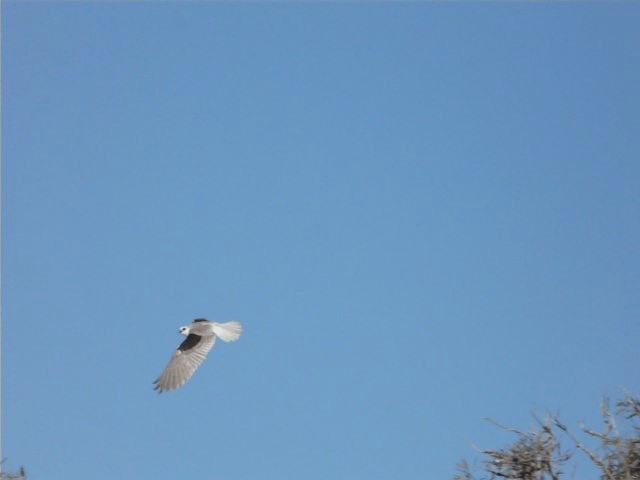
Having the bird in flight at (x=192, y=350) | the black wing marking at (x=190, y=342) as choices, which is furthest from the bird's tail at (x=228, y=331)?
the black wing marking at (x=190, y=342)

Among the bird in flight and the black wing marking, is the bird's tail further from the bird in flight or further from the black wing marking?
the black wing marking

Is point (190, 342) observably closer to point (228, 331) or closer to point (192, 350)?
point (192, 350)

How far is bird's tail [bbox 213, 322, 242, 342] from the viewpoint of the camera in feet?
79.4

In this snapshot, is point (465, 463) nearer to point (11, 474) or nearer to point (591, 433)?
point (591, 433)

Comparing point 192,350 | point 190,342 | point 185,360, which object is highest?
point 190,342

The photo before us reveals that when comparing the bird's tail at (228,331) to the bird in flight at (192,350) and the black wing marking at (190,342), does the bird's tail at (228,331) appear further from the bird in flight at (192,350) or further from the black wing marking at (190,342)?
the black wing marking at (190,342)

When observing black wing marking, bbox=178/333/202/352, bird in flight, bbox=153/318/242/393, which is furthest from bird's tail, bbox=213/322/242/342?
black wing marking, bbox=178/333/202/352

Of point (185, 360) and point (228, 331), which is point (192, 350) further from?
point (228, 331)

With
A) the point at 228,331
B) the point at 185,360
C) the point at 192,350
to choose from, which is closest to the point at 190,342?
the point at 192,350

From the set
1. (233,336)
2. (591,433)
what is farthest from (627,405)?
(233,336)

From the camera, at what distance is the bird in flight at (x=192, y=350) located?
24375mm

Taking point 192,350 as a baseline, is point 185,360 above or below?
below

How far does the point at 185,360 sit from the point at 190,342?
37 cm

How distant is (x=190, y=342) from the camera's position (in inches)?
968
